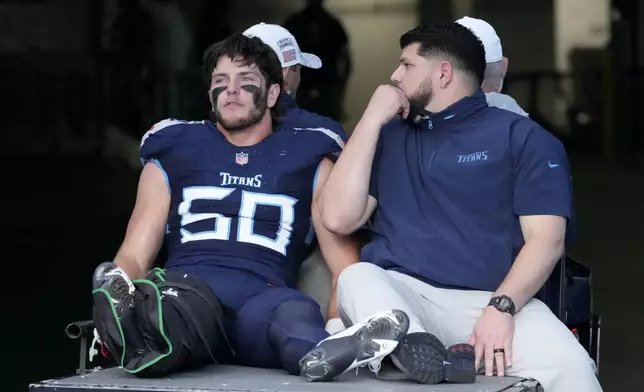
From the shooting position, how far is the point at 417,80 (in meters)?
4.32

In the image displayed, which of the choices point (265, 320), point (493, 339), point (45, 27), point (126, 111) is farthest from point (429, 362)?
point (45, 27)

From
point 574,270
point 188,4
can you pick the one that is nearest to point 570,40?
point 188,4

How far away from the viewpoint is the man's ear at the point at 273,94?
4.49 m

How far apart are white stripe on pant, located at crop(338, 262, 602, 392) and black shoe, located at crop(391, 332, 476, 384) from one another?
14 cm

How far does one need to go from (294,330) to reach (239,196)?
22.3 inches

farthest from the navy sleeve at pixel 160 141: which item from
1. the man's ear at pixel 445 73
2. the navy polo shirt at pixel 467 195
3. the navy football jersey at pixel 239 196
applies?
the man's ear at pixel 445 73

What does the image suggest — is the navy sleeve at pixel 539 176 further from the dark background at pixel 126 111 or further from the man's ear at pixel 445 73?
the dark background at pixel 126 111

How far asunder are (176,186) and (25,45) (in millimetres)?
5131

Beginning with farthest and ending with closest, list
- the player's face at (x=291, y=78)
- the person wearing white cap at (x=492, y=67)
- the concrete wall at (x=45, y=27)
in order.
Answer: the concrete wall at (x=45, y=27), the player's face at (x=291, y=78), the person wearing white cap at (x=492, y=67)

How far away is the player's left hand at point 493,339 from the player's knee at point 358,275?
33cm

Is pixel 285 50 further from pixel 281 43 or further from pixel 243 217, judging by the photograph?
pixel 243 217

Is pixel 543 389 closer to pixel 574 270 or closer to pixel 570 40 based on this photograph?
pixel 574 270

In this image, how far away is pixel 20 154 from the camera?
950cm

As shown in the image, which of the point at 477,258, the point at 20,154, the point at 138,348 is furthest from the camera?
the point at 20,154
